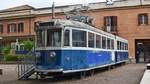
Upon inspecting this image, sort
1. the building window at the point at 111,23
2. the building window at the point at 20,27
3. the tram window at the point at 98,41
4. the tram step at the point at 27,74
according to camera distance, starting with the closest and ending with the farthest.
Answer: the tram step at the point at 27,74 < the tram window at the point at 98,41 < the building window at the point at 111,23 < the building window at the point at 20,27

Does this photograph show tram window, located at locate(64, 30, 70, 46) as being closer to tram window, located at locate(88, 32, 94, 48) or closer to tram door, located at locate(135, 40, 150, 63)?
tram window, located at locate(88, 32, 94, 48)

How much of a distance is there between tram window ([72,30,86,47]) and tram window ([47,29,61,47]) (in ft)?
3.02

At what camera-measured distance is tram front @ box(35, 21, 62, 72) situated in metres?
17.8

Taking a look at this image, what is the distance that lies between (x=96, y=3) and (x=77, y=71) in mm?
31545

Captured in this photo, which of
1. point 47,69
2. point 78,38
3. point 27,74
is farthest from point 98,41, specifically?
point 47,69

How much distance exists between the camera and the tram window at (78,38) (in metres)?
18.8

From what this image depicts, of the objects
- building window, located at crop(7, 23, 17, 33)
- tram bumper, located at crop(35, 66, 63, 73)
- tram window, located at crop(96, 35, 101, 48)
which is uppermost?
building window, located at crop(7, 23, 17, 33)

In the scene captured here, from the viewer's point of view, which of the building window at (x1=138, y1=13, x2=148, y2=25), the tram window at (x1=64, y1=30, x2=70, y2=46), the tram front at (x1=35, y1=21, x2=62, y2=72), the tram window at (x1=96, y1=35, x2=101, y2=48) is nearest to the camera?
the tram front at (x1=35, y1=21, x2=62, y2=72)

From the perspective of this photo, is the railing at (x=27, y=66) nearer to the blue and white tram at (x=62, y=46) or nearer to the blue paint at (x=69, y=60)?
the blue and white tram at (x=62, y=46)

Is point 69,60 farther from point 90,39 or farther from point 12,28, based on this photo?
point 12,28

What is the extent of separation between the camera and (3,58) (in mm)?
51500

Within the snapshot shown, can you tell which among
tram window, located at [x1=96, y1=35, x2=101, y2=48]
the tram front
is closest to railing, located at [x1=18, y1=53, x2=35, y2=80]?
the tram front

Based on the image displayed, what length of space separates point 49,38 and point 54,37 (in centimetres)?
27

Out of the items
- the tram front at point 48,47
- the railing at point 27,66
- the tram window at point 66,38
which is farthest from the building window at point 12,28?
the tram window at point 66,38
